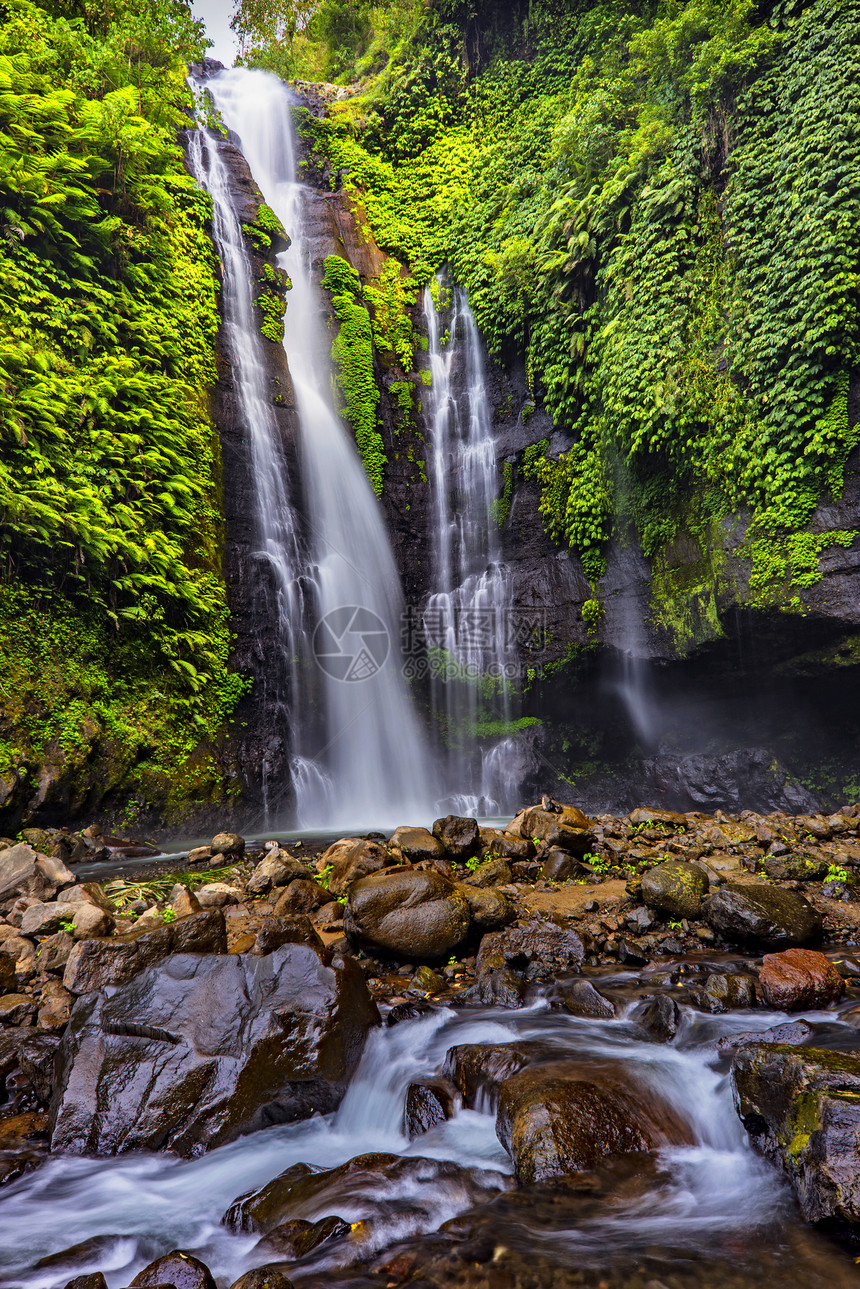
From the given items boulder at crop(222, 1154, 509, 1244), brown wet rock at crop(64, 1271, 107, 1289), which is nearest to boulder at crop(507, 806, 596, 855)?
boulder at crop(222, 1154, 509, 1244)

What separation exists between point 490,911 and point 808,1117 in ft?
9.41

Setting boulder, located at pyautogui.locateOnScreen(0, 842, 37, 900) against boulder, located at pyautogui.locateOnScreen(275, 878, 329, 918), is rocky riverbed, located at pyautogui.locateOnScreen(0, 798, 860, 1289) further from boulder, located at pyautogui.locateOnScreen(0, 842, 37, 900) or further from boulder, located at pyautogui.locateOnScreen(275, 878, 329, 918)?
boulder, located at pyautogui.locateOnScreen(0, 842, 37, 900)

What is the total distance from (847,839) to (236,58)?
3134 centimetres

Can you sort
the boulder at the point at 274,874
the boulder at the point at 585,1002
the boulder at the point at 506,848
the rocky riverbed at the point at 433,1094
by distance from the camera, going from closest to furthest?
the rocky riverbed at the point at 433,1094 < the boulder at the point at 585,1002 < the boulder at the point at 274,874 < the boulder at the point at 506,848

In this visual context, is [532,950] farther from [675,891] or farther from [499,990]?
[675,891]

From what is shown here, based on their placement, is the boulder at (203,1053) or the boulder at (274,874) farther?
the boulder at (274,874)

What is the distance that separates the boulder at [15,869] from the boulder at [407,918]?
3443 millimetres

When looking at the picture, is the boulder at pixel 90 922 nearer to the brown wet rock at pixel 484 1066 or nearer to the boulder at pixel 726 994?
the brown wet rock at pixel 484 1066

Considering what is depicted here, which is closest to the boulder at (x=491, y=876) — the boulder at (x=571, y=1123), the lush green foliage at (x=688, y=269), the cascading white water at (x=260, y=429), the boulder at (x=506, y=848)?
the boulder at (x=506, y=848)

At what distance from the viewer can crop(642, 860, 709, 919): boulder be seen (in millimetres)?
5145

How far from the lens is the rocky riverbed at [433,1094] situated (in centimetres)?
231

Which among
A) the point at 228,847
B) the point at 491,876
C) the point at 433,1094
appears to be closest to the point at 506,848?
the point at 491,876

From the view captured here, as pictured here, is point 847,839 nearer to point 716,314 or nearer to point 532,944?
point 532,944

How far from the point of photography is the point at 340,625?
14.2 metres
